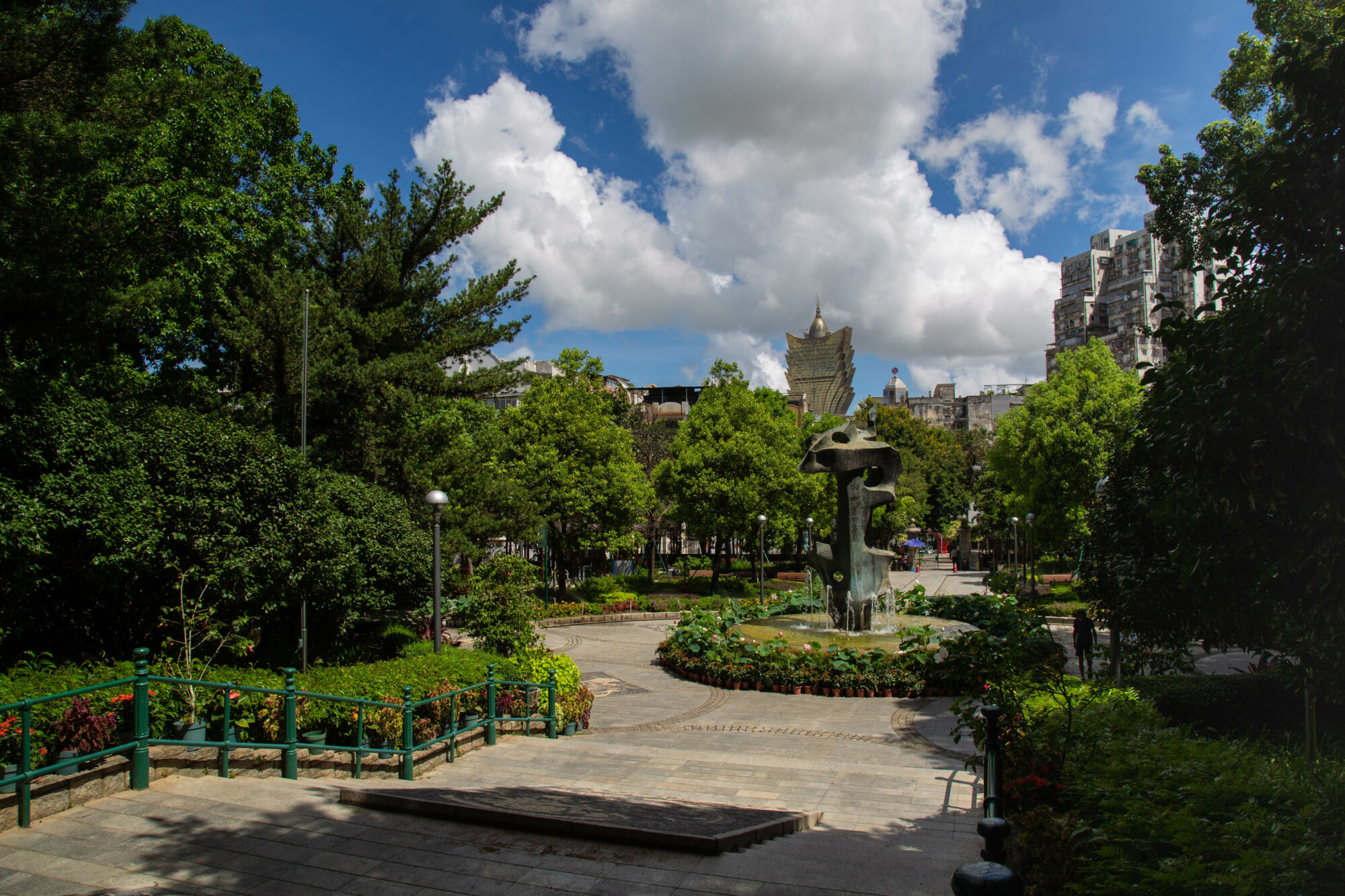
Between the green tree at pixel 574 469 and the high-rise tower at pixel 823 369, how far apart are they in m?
65.8

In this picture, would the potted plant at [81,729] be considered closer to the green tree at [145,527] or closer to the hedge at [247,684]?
the hedge at [247,684]

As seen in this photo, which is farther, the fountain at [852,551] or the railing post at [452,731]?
the fountain at [852,551]

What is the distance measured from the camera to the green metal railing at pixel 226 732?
228 inches

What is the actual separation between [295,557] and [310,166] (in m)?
12.8

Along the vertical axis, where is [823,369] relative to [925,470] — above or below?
above

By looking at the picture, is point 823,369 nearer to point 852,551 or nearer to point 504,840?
point 852,551

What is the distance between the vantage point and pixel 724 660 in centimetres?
1780

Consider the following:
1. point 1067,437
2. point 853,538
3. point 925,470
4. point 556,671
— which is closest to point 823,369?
point 925,470

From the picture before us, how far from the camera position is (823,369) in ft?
336

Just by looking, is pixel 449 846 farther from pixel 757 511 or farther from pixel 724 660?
pixel 757 511

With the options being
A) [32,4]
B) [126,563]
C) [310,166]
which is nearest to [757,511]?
[310,166]

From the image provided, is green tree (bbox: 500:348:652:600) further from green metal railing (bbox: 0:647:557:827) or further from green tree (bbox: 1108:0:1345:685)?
green tree (bbox: 1108:0:1345:685)

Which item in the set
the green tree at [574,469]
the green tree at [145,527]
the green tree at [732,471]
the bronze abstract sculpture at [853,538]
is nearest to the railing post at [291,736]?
the green tree at [145,527]

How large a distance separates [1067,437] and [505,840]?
35030 mm
